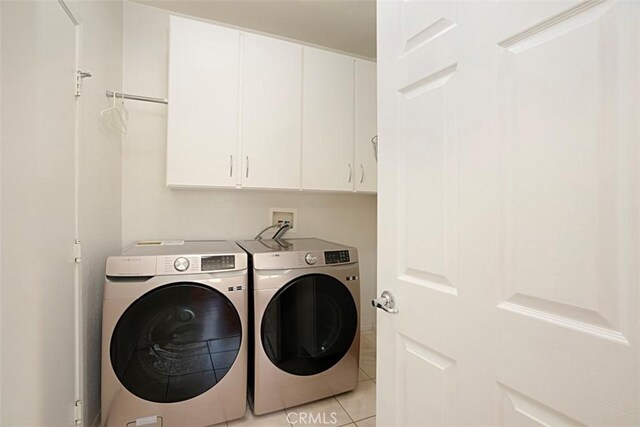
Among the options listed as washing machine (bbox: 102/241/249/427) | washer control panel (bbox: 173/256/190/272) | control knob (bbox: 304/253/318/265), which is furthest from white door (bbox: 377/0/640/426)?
washer control panel (bbox: 173/256/190/272)

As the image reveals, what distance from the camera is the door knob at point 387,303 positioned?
969 mm

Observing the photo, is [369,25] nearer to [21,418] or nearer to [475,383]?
[475,383]

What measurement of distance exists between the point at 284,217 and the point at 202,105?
0.98 metres

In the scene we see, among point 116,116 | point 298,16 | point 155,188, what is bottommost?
point 155,188

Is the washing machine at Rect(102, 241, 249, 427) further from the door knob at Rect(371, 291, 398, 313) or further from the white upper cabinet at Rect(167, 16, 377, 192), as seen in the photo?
the door knob at Rect(371, 291, 398, 313)

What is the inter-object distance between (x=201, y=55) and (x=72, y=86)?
0.77m

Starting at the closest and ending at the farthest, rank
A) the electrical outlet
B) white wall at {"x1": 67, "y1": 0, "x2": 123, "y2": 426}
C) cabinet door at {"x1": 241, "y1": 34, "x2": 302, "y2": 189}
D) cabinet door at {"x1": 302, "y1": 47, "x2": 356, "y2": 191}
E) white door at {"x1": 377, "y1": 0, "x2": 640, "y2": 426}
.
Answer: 1. white door at {"x1": 377, "y1": 0, "x2": 640, "y2": 426}
2. white wall at {"x1": 67, "y1": 0, "x2": 123, "y2": 426}
3. cabinet door at {"x1": 241, "y1": 34, "x2": 302, "y2": 189}
4. cabinet door at {"x1": 302, "y1": 47, "x2": 356, "y2": 191}
5. the electrical outlet

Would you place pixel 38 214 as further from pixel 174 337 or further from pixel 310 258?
pixel 310 258

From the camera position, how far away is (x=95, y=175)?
1441 millimetres

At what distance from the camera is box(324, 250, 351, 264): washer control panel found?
5.64 feet

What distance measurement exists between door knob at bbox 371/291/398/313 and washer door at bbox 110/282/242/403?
0.83m

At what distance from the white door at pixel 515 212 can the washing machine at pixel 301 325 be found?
0.75m

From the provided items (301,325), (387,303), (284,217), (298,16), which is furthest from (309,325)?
(298,16)

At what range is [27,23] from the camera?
0.89 metres
